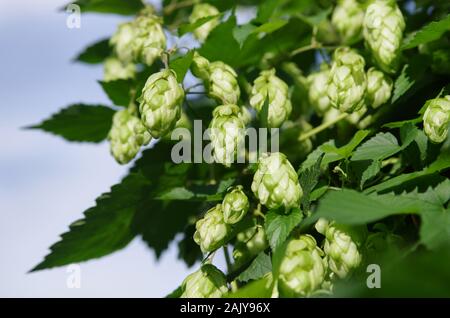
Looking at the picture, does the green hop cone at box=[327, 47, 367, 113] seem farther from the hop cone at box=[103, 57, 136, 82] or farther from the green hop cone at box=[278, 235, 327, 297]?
the hop cone at box=[103, 57, 136, 82]

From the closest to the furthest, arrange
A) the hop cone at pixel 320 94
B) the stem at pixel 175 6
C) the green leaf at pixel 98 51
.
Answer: the hop cone at pixel 320 94
the stem at pixel 175 6
the green leaf at pixel 98 51

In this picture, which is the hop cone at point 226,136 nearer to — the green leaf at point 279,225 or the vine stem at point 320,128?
the green leaf at point 279,225

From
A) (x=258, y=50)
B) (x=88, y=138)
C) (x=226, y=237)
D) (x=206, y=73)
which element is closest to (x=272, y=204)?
(x=226, y=237)

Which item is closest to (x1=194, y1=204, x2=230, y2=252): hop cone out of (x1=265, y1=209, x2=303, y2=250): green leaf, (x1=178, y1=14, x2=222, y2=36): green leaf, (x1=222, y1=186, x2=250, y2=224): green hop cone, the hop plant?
(x1=222, y1=186, x2=250, y2=224): green hop cone

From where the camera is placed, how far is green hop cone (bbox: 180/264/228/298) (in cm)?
194

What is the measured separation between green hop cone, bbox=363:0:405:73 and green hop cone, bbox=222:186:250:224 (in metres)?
0.69

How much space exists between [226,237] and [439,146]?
2.20 feet

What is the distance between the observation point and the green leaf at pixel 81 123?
2.93m

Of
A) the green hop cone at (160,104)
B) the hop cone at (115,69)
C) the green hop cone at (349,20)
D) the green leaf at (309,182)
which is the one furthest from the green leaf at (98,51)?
the green leaf at (309,182)

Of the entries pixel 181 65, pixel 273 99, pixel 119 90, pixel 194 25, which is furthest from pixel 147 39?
pixel 273 99

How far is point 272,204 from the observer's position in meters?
1.93

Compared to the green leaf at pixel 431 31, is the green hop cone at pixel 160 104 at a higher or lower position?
lower

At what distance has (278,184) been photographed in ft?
6.23

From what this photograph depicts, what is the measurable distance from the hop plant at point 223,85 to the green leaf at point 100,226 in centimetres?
48
